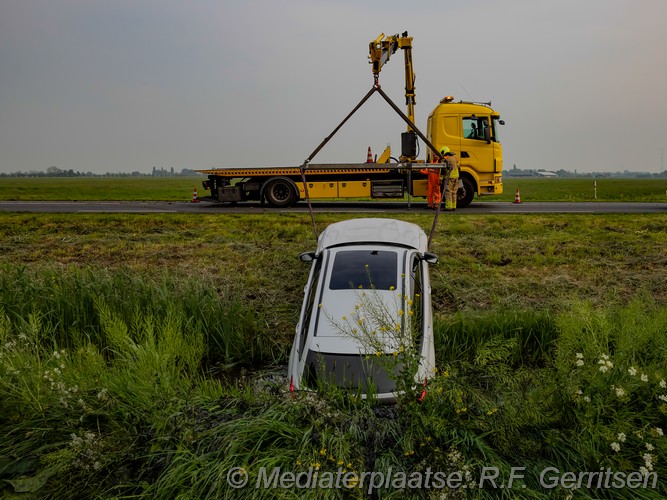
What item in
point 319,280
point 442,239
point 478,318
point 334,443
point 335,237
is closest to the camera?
point 334,443

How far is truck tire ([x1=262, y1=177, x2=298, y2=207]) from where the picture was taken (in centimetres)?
1998

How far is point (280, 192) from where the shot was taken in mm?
20234

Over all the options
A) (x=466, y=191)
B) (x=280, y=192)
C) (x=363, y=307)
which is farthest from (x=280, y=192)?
(x=363, y=307)

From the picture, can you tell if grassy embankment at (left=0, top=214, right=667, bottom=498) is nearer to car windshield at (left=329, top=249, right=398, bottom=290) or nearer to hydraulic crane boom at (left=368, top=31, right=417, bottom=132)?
car windshield at (left=329, top=249, right=398, bottom=290)

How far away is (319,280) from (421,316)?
1278 millimetres

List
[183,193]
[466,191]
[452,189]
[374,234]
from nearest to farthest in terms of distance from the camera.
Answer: [374,234] < [452,189] < [466,191] < [183,193]

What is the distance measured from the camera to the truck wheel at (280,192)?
65.6 ft

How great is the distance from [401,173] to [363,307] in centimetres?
1527

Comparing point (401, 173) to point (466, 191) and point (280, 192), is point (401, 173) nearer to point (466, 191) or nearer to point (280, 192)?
point (466, 191)

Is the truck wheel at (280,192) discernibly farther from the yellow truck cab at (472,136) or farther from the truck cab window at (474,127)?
the truck cab window at (474,127)

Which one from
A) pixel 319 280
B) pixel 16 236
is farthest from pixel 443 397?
pixel 16 236

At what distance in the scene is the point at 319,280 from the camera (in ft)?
20.3

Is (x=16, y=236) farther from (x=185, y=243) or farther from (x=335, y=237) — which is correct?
(x=335, y=237)

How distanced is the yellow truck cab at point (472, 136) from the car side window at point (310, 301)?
13.0 meters
